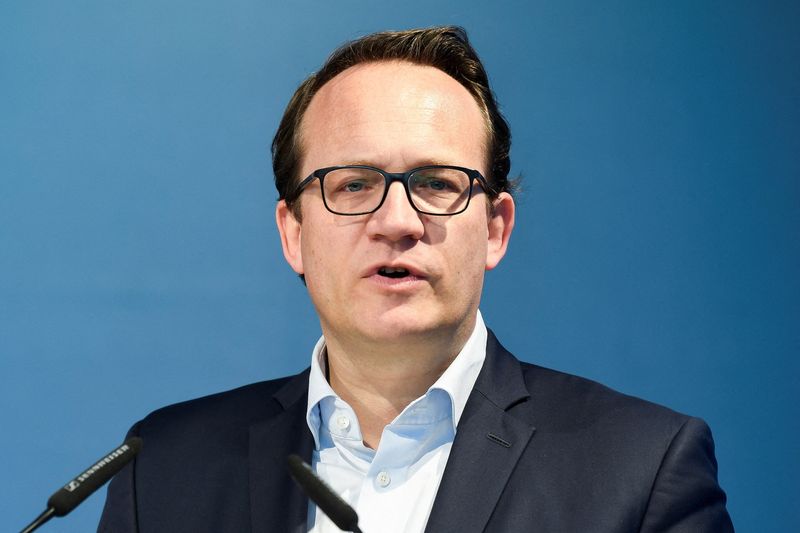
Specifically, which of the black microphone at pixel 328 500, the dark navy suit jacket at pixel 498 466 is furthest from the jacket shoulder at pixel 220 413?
the black microphone at pixel 328 500

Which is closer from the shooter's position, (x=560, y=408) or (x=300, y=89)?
(x=560, y=408)

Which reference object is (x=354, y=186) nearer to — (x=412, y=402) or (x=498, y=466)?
(x=412, y=402)

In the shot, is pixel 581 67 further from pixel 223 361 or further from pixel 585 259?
pixel 223 361

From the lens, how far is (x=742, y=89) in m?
2.46

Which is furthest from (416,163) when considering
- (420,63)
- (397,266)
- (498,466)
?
(498,466)

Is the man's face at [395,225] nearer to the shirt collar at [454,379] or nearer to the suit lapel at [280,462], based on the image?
the shirt collar at [454,379]

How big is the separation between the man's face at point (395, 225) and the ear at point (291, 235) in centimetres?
3

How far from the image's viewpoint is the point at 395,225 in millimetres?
1665

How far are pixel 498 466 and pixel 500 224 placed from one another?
490mm

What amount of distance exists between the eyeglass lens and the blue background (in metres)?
0.68

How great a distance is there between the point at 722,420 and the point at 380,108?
3.86ft

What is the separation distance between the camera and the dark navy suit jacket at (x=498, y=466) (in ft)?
5.35

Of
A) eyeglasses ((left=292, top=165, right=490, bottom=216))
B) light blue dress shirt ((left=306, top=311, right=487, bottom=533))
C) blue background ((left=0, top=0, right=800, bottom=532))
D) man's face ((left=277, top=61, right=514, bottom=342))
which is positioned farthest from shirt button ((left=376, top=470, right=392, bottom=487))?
blue background ((left=0, top=0, right=800, bottom=532))

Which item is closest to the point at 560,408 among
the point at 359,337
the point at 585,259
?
the point at 359,337
